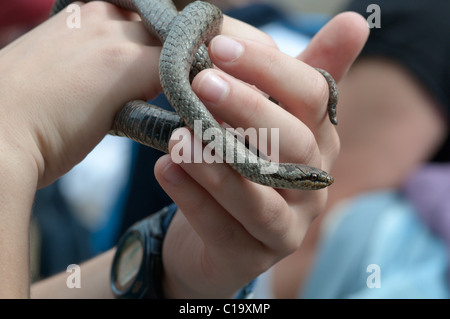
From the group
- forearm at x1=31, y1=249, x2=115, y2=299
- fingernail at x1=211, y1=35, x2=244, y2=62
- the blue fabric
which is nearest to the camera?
fingernail at x1=211, y1=35, x2=244, y2=62

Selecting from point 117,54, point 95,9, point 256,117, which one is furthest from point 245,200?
point 95,9

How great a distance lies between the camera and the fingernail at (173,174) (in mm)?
809

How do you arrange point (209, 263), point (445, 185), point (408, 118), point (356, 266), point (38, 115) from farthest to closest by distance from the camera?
point (408, 118)
point (445, 185)
point (356, 266)
point (209, 263)
point (38, 115)

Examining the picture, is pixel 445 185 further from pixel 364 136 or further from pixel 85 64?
pixel 85 64

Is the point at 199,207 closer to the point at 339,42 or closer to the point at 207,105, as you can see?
the point at 207,105

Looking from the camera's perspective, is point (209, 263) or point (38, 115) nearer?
point (38, 115)

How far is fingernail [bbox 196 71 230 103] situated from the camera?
2.49 ft

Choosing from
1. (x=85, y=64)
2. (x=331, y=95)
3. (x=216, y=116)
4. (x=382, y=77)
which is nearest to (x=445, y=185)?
(x=382, y=77)

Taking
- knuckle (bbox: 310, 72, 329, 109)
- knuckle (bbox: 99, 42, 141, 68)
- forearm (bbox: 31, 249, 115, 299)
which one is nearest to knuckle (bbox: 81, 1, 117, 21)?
knuckle (bbox: 99, 42, 141, 68)

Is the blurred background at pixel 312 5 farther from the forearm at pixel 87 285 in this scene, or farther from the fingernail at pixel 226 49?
the fingernail at pixel 226 49

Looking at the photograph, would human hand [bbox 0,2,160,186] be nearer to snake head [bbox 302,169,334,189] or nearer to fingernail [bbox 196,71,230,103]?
fingernail [bbox 196,71,230,103]

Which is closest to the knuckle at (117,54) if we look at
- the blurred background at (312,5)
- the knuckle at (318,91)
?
the knuckle at (318,91)

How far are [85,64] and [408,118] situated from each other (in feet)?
5.76

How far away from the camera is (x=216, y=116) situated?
873 mm
